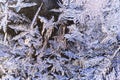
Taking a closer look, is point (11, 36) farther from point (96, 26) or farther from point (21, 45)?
point (96, 26)

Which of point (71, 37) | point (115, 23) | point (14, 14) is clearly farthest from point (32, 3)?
point (115, 23)

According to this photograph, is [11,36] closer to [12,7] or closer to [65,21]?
[12,7]

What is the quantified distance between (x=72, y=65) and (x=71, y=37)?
0.11 m

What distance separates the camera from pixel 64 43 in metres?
1.04

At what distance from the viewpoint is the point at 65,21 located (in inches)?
40.7

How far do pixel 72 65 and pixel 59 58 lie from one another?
0.21 feet

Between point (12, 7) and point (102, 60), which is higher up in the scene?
point (12, 7)

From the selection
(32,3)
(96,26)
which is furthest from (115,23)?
(32,3)

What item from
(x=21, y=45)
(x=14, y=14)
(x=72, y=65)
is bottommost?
(x=72, y=65)

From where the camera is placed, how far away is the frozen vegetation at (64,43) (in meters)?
1.00

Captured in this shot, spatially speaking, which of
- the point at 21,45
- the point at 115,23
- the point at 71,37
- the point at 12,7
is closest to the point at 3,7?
the point at 12,7

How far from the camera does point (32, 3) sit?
99 centimetres

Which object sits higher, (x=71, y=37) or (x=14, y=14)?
(x=14, y=14)

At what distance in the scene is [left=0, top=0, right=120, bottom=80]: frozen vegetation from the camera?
39.4 inches
